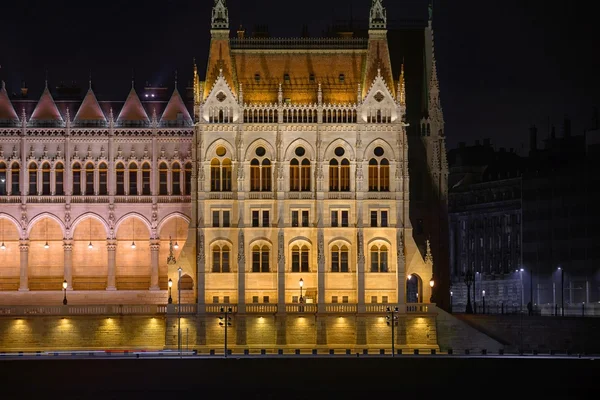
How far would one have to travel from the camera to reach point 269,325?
506 feet

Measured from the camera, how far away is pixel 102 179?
6457 inches

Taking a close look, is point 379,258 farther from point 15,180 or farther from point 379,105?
point 15,180

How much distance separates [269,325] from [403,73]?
27.9 m

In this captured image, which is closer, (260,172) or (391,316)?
(391,316)

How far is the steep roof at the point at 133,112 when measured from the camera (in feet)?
542

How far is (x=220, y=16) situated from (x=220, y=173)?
14.1 m

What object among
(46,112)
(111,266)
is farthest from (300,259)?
(46,112)

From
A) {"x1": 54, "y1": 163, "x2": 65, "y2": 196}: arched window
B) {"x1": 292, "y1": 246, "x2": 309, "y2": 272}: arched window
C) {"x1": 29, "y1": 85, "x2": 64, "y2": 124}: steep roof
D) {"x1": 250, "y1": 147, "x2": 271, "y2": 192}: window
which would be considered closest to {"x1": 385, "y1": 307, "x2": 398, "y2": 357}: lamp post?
{"x1": 292, "y1": 246, "x2": 309, "y2": 272}: arched window

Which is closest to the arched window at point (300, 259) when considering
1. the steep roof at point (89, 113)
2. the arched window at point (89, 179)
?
the arched window at point (89, 179)

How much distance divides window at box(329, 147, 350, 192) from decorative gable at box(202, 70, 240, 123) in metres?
8.78

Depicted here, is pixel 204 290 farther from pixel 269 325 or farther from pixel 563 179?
pixel 563 179

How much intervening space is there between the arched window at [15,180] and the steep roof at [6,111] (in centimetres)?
406

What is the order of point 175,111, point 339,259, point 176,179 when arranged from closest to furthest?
point 339,259 < point 176,179 < point 175,111

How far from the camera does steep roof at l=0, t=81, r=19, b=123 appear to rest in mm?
164250
